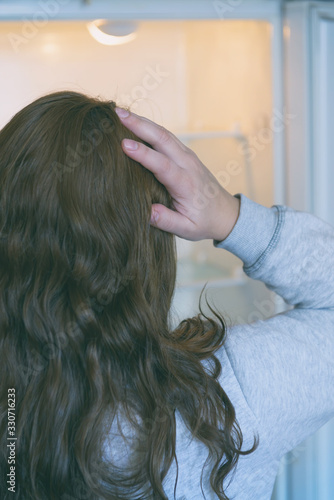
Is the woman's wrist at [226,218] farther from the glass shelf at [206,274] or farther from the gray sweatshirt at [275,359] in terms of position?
the glass shelf at [206,274]

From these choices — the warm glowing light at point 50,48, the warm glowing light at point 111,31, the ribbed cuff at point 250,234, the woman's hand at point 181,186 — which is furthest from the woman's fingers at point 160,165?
the warm glowing light at point 50,48

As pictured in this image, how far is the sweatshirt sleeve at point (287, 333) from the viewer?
61 centimetres

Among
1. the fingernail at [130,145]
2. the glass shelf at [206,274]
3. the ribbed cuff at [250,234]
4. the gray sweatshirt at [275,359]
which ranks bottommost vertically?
the glass shelf at [206,274]

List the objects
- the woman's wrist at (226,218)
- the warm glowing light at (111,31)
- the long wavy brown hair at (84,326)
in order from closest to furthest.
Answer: the long wavy brown hair at (84,326)
the woman's wrist at (226,218)
the warm glowing light at (111,31)

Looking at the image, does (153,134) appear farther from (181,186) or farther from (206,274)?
(206,274)

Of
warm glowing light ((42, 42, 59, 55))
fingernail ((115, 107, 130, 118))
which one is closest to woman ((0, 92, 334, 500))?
fingernail ((115, 107, 130, 118))

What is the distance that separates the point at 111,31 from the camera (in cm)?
117

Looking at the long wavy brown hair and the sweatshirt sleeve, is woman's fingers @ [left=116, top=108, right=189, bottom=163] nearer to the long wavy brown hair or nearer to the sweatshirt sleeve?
the long wavy brown hair

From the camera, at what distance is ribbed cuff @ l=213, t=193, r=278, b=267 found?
698 millimetres

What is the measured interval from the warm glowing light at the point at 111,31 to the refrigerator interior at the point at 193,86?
2 centimetres

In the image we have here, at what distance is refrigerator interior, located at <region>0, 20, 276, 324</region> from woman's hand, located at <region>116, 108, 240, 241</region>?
625 mm

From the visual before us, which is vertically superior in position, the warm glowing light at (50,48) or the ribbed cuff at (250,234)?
the warm glowing light at (50,48)

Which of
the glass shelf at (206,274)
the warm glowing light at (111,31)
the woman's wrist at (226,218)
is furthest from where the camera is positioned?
the glass shelf at (206,274)

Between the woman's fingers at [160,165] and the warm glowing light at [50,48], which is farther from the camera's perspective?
the warm glowing light at [50,48]
